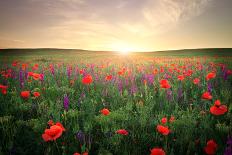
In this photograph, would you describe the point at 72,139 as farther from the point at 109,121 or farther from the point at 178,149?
the point at 178,149

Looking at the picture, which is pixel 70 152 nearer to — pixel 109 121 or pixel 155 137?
pixel 109 121

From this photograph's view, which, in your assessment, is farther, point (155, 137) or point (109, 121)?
point (109, 121)

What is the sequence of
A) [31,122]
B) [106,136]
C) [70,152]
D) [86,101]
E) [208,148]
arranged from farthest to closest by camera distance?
1. [86,101]
2. [31,122]
3. [106,136]
4. [70,152]
5. [208,148]

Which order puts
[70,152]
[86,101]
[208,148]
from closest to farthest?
[208,148] < [70,152] < [86,101]

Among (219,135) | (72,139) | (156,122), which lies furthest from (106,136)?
(219,135)

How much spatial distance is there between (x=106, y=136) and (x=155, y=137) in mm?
568

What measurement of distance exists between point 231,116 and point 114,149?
1632 millimetres

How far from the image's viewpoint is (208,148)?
6.14 feet

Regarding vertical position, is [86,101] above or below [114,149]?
above

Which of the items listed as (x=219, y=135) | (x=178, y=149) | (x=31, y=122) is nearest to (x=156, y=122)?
(x=178, y=149)

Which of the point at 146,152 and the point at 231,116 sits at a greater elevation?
the point at 231,116

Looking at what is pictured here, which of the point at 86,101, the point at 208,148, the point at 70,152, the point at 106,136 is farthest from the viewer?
the point at 86,101

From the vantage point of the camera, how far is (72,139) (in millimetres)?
2357

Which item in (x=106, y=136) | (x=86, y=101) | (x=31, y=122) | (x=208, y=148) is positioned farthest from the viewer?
(x=86, y=101)
